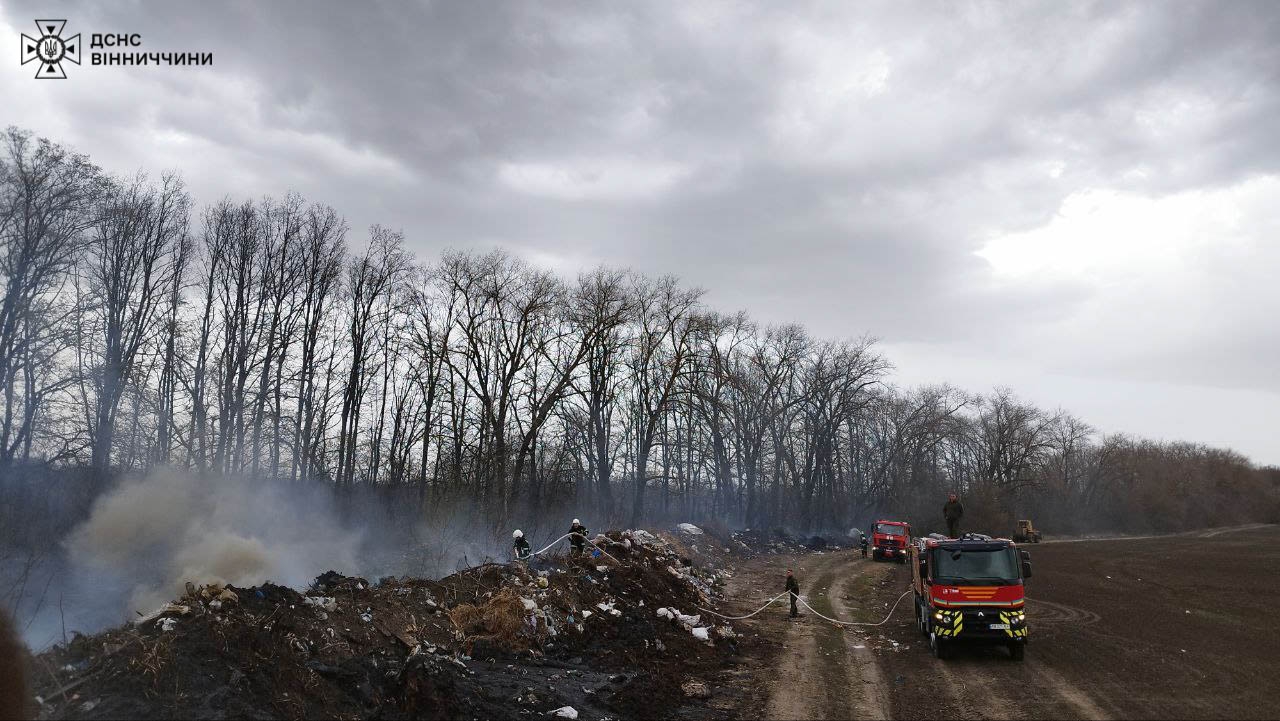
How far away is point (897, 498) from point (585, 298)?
46.5 m

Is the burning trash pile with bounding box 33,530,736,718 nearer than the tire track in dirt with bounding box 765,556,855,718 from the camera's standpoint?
Yes

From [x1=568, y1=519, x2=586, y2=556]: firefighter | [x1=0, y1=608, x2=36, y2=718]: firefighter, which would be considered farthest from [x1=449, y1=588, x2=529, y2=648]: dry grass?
[x1=0, y1=608, x2=36, y2=718]: firefighter

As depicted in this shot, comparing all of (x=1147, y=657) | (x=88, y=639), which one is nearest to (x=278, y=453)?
(x=88, y=639)

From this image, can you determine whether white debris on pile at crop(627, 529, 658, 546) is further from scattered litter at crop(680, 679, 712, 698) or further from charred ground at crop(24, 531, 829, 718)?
scattered litter at crop(680, 679, 712, 698)

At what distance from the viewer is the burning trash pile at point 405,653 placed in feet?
25.3

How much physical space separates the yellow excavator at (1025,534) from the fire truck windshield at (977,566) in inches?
1948

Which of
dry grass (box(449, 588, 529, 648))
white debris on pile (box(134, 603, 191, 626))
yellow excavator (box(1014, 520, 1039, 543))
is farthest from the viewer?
yellow excavator (box(1014, 520, 1039, 543))

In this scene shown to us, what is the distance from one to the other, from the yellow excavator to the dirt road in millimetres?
31873

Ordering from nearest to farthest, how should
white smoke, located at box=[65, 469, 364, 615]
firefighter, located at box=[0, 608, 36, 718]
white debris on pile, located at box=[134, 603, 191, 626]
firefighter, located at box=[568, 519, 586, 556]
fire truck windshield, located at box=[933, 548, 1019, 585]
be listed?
firefighter, located at box=[0, 608, 36, 718] → white debris on pile, located at box=[134, 603, 191, 626] → fire truck windshield, located at box=[933, 548, 1019, 585] → white smoke, located at box=[65, 469, 364, 615] → firefighter, located at box=[568, 519, 586, 556]

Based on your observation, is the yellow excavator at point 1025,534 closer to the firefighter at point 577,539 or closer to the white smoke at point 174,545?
the firefighter at point 577,539

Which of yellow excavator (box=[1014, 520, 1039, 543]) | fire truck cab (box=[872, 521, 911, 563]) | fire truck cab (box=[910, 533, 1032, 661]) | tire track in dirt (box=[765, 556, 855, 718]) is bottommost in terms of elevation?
yellow excavator (box=[1014, 520, 1039, 543])

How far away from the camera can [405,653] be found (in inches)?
437

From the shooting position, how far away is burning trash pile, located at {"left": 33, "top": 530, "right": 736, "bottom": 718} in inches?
304

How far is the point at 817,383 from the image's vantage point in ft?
206
